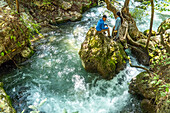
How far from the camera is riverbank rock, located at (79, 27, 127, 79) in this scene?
19.2 ft

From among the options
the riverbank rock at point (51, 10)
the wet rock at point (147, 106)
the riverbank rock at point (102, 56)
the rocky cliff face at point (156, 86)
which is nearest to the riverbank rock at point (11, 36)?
the riverbank rock at point (102, 56)

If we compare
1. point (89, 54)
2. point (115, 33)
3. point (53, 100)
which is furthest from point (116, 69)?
point (53, 100)

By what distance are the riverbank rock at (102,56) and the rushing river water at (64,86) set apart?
0.45 metres

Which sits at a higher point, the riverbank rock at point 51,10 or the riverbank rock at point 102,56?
the riverbank rock at point 51,10

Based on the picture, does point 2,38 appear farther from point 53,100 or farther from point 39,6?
point 39,6

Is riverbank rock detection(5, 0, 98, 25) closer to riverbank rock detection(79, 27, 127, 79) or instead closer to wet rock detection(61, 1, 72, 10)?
wet rock detection(61, 1, 72, 10)

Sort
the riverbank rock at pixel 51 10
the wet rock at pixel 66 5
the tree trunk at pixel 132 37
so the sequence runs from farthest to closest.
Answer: the wet rock at pixel 66 5 < the riverbank rock at pixel 51 10 < the tree trunk at pixel 132 37

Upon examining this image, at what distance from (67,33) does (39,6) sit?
4.00 meters

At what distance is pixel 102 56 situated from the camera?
19.4 feet

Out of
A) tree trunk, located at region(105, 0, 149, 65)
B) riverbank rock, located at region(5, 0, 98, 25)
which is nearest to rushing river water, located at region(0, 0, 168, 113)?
tree trunk, located at region(105, 0, 149, 65)

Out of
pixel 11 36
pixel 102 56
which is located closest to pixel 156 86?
pixel 102 56

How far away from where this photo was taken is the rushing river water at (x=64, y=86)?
17.6ft

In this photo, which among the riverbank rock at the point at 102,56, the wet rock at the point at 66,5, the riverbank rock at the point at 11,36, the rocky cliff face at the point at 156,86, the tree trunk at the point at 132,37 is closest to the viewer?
the rocky cliff face at the point at 156,86

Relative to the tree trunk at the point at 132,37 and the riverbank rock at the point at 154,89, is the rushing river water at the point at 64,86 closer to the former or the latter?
the riverbank rock at the point at 154,89
